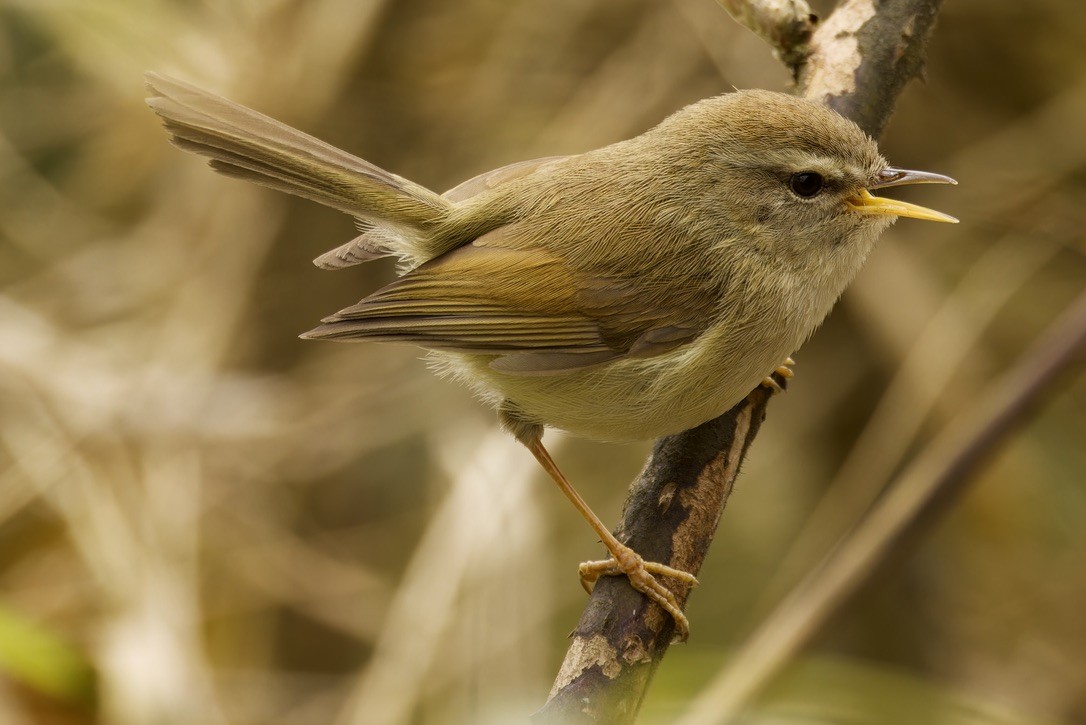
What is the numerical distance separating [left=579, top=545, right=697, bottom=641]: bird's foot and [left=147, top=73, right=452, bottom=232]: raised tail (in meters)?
1.09

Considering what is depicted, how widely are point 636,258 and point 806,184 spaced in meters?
0.48

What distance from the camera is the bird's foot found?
7.55ft

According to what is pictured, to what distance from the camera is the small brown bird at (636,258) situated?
8.69 ft

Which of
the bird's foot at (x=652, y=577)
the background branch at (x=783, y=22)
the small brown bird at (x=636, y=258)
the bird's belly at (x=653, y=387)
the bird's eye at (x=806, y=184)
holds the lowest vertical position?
the bird's foot at (x=652, y=577)

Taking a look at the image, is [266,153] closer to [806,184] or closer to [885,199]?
[806,184]

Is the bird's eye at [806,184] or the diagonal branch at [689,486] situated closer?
the diagonal branch at [689,486]

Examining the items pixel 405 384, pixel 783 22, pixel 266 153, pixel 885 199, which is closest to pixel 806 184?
pixel 885 199

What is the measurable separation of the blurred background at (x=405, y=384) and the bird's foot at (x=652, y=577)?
1264mm

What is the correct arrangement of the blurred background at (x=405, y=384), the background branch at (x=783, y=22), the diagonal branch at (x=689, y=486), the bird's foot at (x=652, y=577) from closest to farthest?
the diagonal branch at (x=689, y=486), the bird's foot at (x=652, y=577), the background branch at (x=783, y=22), the blurred background at (x=405, y=384)

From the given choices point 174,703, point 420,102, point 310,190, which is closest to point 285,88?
point 420,102

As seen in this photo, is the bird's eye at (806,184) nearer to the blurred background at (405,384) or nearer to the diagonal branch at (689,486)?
the diagonal branch at (689,486)

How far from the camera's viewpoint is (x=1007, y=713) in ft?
10.0

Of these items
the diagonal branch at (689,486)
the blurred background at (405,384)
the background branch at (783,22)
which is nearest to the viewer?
the diagonal branch at (689,486)

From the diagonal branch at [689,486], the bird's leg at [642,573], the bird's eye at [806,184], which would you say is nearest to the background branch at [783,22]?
the diagonal branch at [689,486]
